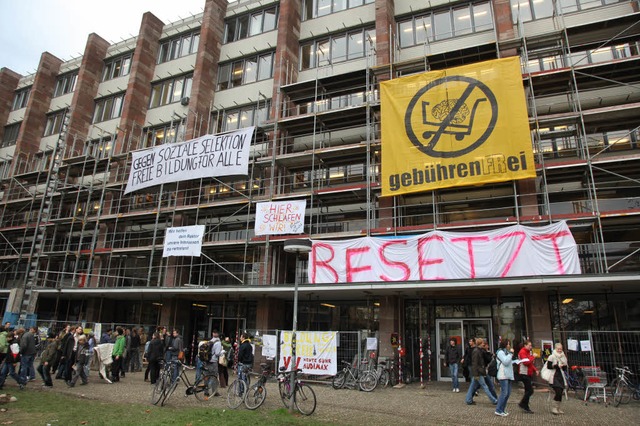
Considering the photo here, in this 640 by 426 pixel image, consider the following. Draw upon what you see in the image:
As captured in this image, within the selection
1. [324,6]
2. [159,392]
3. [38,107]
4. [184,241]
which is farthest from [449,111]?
[38,107]

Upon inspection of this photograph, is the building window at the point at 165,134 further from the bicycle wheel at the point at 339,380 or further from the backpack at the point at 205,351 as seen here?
the bicycle wheel at the point at 339,380

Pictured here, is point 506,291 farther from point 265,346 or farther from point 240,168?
point 240,168

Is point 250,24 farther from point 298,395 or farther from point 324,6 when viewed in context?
point 298,395

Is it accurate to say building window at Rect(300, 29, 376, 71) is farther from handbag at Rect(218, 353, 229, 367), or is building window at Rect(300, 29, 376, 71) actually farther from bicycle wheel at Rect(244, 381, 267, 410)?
bicycle wheel at Rect(244, 381, 267, 410)

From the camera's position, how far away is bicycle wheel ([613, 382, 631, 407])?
12231 mm

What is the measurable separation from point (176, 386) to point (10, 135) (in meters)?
38.0

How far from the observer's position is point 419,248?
57.4ft

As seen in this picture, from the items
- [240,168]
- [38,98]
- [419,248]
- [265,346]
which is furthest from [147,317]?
[38,98]

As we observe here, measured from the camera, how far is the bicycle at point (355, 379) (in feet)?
49.2

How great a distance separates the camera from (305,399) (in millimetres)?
10820

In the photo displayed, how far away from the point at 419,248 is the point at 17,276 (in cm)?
2912

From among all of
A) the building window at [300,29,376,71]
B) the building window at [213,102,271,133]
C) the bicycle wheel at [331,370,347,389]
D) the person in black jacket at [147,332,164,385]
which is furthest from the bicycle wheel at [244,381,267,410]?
the building window at [300,29,376,71]

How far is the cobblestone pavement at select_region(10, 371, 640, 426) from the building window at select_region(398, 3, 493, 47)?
718 inches

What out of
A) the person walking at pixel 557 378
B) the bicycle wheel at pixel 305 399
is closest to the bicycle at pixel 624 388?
the person walking at pixel 557 378
